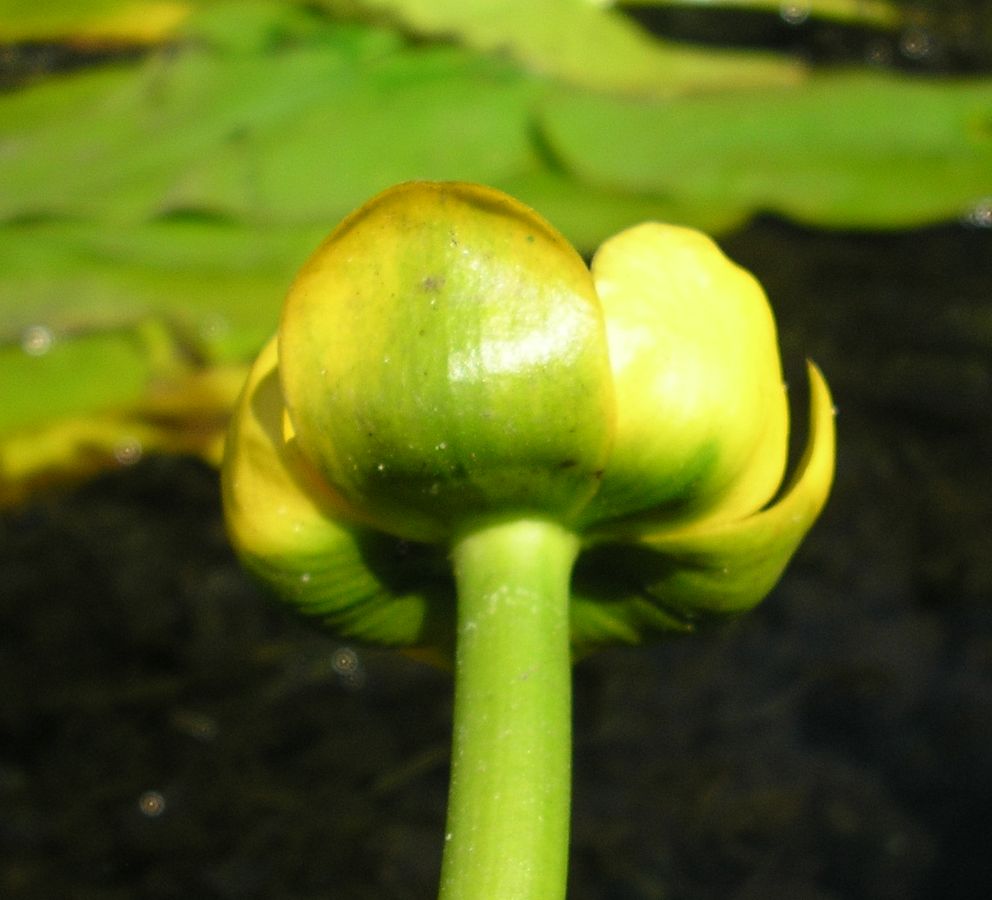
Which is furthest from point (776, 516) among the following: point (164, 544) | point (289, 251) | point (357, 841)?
point (289, 251)

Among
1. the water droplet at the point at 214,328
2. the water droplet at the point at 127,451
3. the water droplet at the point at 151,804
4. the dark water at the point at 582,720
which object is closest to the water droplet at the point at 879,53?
the dark water at the point at 582,720

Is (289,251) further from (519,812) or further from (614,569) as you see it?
(519,812)

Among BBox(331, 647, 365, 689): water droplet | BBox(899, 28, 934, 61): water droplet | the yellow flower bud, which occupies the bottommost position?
BBox(331, 647, 365, 689): water droplet

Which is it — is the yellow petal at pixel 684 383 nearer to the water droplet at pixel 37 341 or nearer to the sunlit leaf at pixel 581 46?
the water droplet at pixel 37 341

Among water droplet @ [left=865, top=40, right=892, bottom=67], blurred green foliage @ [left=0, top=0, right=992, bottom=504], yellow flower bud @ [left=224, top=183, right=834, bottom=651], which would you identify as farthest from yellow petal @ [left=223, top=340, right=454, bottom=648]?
water droplet @ [left=865, top=40, right=892, bottom=67]

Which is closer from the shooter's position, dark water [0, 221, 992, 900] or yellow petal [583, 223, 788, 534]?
yellow petal [583, 223, 788, 534]

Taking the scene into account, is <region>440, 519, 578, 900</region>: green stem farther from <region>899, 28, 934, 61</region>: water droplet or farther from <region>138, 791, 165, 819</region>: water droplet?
<region>899, 28, 934, 61</region>: water droplet
